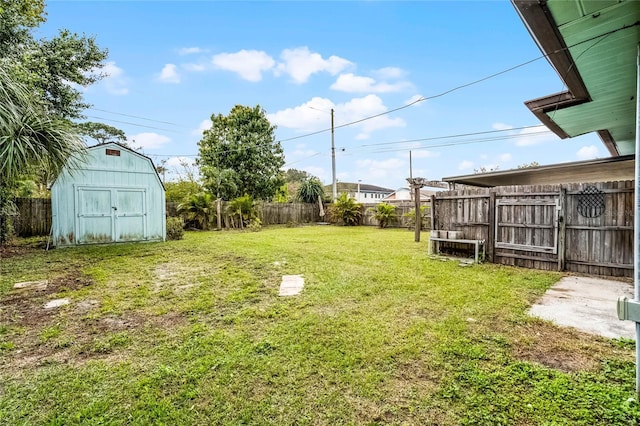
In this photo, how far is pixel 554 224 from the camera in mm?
5203

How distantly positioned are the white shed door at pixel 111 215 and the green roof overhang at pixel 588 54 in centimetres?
988

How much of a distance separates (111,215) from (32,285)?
4.52 meters

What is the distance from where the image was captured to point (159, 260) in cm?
→ 644

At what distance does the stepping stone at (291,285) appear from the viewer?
411 cm

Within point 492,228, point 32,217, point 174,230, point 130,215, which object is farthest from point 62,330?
point 32,217

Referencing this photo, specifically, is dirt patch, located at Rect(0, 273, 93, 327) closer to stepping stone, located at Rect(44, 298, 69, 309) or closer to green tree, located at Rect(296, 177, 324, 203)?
stepping stone, located at Rect(44, 298, 69, 309)

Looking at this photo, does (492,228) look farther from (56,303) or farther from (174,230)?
(174,230)

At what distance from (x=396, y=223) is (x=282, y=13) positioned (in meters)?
10.4

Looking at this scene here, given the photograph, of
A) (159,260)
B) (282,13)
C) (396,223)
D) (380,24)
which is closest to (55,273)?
(159,260)

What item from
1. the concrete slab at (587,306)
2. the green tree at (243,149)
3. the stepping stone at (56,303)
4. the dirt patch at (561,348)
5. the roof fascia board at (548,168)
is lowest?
the stepping stone at (56,303)

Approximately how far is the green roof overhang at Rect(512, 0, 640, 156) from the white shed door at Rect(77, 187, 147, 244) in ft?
32.4

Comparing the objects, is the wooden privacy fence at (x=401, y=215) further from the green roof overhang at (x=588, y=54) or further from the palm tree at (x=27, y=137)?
the palm tree at (x=27, y=137)

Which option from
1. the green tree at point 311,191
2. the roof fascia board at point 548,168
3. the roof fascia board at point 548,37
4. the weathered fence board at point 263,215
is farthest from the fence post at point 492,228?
the green tree at point 311,191

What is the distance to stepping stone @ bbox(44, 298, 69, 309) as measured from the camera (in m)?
3.61
